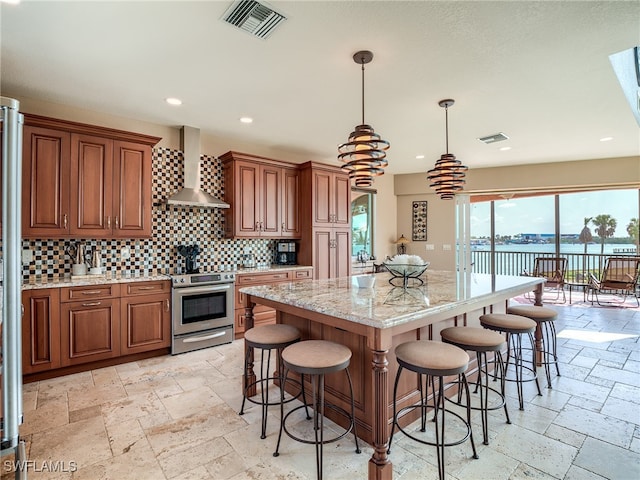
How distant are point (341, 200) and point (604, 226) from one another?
22.1 ft

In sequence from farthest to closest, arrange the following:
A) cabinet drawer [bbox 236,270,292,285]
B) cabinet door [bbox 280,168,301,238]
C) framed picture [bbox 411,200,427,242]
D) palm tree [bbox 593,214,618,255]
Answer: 1. palm tree [bbox 593,214,618,255]
2. framed picture [bbox 411,200,427,242]
3. cabinet door [bbox 280,168,301,238]
4. cabinet drawer [bbox 236,270,292,285]

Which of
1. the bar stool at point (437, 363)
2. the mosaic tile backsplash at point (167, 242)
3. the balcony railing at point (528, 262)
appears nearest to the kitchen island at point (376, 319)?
the bar stool at point (437, 363)

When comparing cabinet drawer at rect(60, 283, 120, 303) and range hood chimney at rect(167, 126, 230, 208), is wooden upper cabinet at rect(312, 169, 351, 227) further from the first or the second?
cabinet drawer at rect(60, 283, 120, 303)

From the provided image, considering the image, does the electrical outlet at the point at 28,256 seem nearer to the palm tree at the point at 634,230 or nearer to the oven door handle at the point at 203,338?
the oven door handle at the point at 203,338

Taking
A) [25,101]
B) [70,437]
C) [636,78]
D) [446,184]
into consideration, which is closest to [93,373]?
[70,437]

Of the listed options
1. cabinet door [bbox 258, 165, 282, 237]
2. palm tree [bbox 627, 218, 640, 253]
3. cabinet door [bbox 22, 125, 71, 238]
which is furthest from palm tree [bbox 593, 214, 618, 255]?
cabinet door [bbox 22, 125, 71, 238]

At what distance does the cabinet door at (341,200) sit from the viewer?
5469mm

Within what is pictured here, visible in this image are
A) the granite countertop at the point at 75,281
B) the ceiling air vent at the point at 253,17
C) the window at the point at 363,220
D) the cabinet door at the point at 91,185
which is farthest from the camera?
the window at the point at 363,220

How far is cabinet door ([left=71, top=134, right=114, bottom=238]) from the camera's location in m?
3.38

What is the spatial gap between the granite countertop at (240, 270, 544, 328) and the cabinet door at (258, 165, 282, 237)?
1.99 m

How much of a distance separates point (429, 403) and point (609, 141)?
4977 mm

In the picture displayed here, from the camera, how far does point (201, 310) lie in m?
4.01

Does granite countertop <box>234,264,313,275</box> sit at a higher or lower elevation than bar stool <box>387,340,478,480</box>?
higher

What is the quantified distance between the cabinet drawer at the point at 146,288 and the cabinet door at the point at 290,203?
187 centimetres
